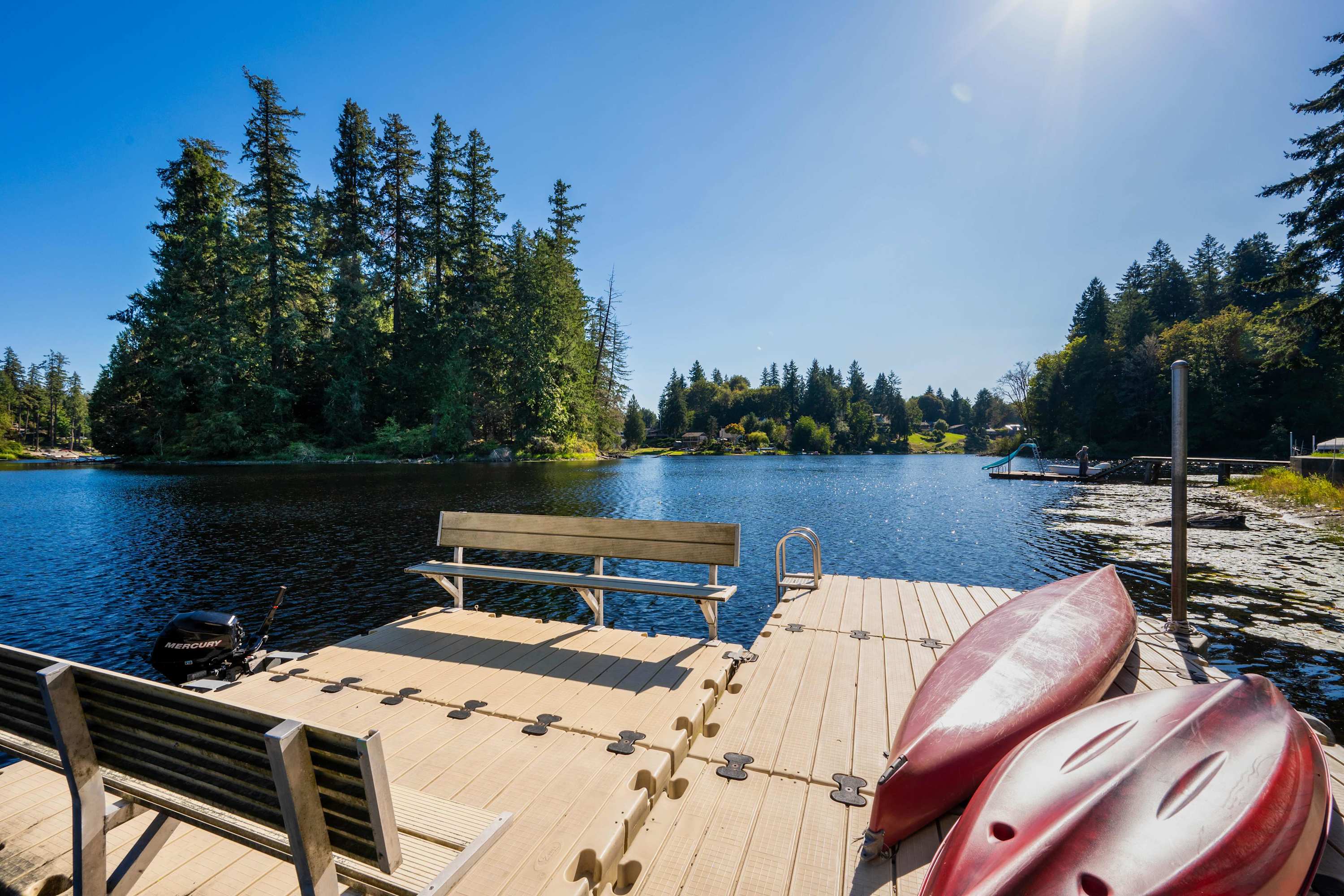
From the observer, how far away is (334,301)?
146 ft

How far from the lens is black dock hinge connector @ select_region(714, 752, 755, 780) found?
316 centimetres

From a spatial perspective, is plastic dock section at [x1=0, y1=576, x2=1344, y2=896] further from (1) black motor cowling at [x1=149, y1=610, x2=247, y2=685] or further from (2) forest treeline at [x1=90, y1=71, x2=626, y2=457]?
(2) forest treeline at [x1=90, y1=71, x2=626, y2=457]

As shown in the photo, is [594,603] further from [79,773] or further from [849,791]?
Answer: [79,773]

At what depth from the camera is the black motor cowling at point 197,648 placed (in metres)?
5.16

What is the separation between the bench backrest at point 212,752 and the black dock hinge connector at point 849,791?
2.18 m

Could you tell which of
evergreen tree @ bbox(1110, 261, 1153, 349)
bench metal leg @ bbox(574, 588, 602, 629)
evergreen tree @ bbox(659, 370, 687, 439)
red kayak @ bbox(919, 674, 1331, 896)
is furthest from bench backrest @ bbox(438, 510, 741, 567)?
evergreen tree @ bbox(659, 370, 687, 439)

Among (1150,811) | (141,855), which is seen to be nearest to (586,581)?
(141,855)

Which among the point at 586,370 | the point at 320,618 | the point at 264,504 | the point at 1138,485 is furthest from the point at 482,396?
the point at 1138,485

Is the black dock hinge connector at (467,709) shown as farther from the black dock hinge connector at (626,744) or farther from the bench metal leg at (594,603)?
→ the bench metal leg at (594,603)

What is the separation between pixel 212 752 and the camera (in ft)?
6.11

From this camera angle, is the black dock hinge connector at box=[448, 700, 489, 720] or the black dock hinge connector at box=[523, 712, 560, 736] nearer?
the black dock hinge connector at box=[523, 712, 560, 736]

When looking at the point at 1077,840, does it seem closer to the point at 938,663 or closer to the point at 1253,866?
the point at 1253,866

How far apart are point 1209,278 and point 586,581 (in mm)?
88334

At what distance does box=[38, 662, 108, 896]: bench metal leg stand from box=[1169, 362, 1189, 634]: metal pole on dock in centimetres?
704
